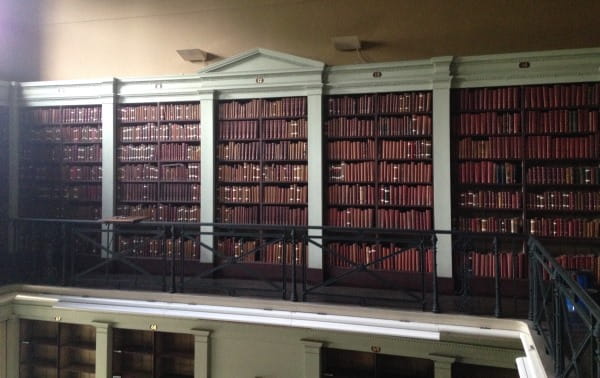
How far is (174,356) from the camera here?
16.4 feet

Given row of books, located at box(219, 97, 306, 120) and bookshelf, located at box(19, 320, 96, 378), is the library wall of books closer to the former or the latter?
row of books, located at box(219, 97, 306, 120)

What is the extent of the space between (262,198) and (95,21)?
3.33m

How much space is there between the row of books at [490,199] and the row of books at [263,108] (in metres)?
2.01

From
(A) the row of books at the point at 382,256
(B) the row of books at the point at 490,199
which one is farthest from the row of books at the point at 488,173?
(A) the row of books at the point at 382,256

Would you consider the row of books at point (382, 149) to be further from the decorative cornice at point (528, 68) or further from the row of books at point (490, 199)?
the decorative cornice at point (528, 68)

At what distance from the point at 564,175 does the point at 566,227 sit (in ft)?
1.70

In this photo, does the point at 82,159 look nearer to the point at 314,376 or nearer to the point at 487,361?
the point at 314,376

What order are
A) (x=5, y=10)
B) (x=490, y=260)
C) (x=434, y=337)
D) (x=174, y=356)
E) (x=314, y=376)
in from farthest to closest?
(x=5, y=10) → (x=174, y=356) → (x=490, y=260) → (x=314, y=376) → (x=434, y=337)

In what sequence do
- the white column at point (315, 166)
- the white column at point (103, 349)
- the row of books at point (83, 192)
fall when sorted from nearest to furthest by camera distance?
the white column at point (103, 349)
the white column at point (315, 166)
the row of books at point (83, 192)

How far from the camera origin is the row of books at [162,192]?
18.4ft

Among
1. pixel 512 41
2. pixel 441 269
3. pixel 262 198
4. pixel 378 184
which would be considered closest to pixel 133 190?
pixel 262 198

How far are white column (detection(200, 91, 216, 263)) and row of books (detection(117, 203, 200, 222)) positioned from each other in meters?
0.19

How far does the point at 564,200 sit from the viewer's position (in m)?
4.57

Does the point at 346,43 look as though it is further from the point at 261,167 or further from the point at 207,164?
the point at 207,164
